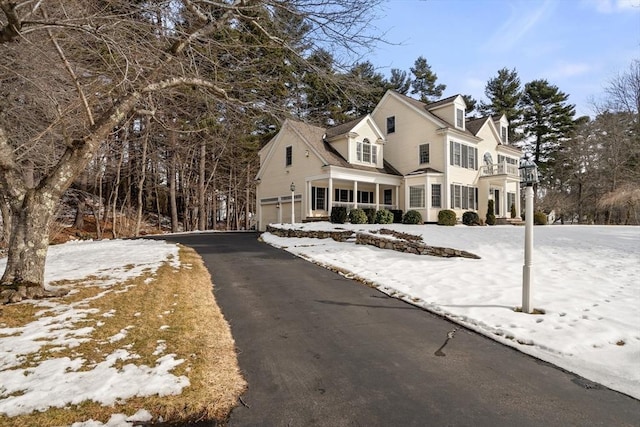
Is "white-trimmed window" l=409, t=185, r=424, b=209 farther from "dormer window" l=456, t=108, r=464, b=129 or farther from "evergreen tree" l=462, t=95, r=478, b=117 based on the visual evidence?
"evergreen tree" l=462, t=95, r=478, b=117

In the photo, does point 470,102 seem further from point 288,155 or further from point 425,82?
point 288,155

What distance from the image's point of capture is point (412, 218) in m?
20.4

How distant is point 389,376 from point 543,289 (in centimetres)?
484

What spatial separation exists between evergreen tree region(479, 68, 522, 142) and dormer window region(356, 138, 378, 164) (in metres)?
23.6

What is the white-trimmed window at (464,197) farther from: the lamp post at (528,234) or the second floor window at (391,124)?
the lamp post at (528,234)

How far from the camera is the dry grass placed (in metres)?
2.72

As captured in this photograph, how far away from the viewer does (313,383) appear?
336 centimetres

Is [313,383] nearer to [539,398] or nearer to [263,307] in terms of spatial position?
[539,398]

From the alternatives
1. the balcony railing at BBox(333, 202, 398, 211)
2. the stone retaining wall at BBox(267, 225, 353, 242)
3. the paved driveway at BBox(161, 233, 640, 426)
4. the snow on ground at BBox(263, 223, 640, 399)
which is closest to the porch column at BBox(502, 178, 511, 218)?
the balcony railing at BBox(333, 202, 398, 211)

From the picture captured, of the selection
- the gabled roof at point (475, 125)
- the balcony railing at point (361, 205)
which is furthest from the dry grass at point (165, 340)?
the gabled roof at point (475, 125)

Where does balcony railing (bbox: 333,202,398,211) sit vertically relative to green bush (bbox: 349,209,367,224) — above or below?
above

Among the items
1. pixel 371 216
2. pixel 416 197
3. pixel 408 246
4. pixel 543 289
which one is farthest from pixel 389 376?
pixel 416 197

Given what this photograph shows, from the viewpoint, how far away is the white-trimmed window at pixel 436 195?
2175 centimetres

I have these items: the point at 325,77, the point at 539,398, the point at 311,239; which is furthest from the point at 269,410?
the point at 311,239
